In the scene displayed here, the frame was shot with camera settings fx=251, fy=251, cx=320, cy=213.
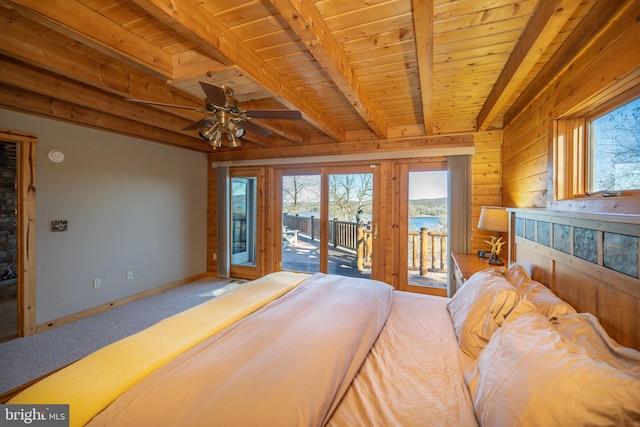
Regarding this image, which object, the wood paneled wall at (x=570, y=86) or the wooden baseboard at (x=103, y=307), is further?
the wooden baseboard at (x=103, y=307)

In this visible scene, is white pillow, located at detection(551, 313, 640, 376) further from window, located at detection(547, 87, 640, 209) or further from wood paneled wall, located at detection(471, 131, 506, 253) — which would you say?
wood paneled wall, located at detection(471, 131, 506, 253)

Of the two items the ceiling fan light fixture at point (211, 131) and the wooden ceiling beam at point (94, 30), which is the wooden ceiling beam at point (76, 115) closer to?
the wooden ceiling beam at point (94, 30)

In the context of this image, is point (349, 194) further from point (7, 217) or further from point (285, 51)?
point (7, 217)

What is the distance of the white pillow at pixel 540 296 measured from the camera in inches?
48.6

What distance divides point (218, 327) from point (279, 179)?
326cm

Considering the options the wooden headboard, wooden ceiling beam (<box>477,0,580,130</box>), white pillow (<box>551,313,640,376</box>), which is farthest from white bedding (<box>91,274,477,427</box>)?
wooden ceiling beam (<box>477,0,580,130</box>)

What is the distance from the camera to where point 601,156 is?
1.45 metres

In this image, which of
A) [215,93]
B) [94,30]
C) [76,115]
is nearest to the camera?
[94,30]

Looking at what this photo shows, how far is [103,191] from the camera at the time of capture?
3332mm

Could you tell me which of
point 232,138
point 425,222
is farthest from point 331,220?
point 232,138

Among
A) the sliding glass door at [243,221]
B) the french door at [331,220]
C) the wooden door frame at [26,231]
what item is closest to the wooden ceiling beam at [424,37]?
the french door at [331,220]

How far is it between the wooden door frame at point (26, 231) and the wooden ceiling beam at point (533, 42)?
450cm

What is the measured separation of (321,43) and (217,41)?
66 centimetres

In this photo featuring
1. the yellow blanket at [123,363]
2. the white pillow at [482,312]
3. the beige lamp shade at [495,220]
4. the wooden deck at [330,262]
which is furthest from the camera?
the wooden deck at [330,262]
